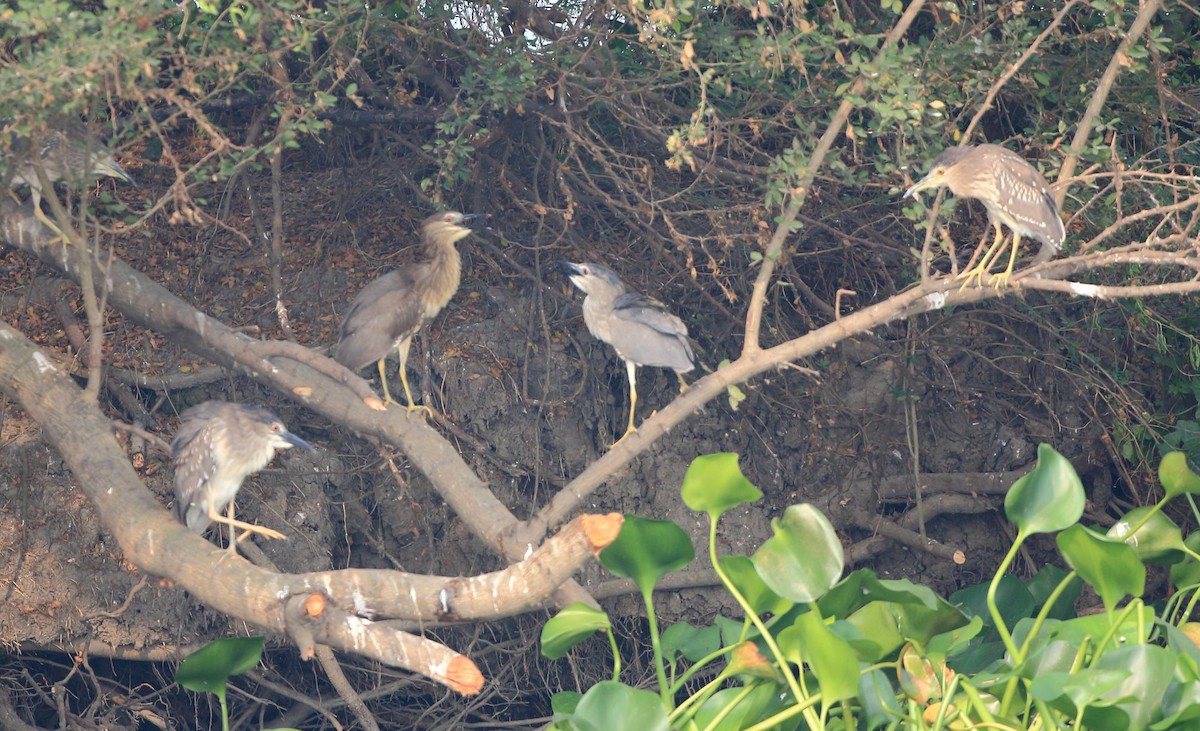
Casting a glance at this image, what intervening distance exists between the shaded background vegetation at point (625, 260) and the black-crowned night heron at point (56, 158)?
0.83ft

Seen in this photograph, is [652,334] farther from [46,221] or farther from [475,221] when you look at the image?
[46,221]

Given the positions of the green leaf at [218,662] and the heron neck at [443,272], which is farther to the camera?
the heron neck at [443,272]

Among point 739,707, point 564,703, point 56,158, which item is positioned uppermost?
point 56,158

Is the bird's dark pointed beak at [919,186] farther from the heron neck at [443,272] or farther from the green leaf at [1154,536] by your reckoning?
the heron neck at [443,272]

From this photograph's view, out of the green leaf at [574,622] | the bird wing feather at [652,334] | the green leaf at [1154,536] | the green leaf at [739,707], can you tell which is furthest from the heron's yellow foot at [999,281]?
the green leaf at [574,622]

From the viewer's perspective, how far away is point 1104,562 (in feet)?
13.2

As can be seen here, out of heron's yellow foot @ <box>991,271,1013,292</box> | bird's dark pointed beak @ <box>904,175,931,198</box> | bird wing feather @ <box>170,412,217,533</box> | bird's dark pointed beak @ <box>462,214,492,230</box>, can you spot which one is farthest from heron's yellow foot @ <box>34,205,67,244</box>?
heron's yellow foot @ <box>991,271,1013,292</box>

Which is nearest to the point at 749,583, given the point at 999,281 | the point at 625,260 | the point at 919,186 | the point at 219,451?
the point at 999,281

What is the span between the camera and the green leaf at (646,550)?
3.81 metres

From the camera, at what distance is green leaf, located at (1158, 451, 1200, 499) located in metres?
4.45

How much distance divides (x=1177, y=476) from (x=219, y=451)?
131 inches

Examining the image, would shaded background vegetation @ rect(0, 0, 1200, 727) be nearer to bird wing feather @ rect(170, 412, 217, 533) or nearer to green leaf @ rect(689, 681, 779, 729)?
bird wing feather @ rect(170, 412, 217, 533)

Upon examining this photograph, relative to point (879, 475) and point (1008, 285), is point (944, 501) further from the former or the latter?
point (1008, 285)

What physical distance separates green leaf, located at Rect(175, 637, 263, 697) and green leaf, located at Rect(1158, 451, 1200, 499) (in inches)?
124
